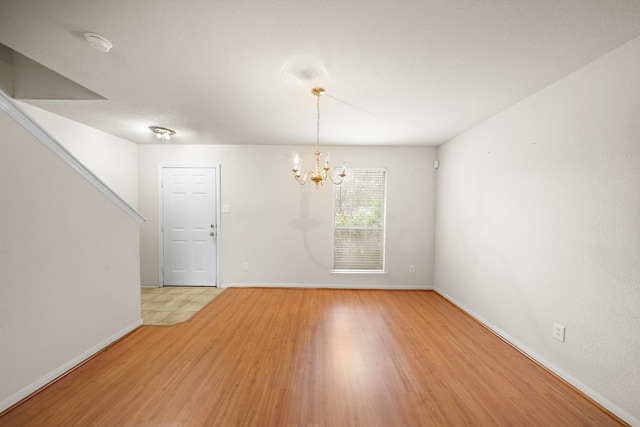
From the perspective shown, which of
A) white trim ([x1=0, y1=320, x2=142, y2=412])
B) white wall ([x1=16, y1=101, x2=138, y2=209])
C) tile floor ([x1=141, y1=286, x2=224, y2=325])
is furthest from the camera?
tile floor ([x1=141, y1=286, x2=224, y2=325])

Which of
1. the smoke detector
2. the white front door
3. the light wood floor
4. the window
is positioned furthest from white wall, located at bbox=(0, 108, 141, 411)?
the window

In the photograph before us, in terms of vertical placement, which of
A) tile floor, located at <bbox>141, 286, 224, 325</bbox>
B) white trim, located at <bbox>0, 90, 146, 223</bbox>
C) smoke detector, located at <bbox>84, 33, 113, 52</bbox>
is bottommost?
tile floor, located at <bbox>141, 286, 224, 325</bbox>

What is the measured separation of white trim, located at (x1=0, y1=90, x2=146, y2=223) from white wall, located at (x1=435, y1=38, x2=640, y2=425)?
400cm

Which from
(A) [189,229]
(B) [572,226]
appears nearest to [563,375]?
(B) [572,226]

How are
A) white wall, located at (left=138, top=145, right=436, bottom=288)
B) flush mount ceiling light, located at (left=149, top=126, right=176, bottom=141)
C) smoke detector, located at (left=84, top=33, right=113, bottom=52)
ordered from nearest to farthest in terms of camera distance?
smoke detector, located at (left=84, top=33, right=113, bottom=52), flush mount ceiling light, located at (left=149, top=126, right=176, bottom=141), white wall, located at (left=138, top=145, right=436, bottom=288)

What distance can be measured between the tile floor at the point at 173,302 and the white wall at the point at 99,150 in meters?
1.61

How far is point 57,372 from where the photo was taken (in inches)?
75.9

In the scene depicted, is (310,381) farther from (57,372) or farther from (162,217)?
(162,217)

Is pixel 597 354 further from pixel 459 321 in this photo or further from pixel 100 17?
pixel 100 17

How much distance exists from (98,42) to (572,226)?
146 inches

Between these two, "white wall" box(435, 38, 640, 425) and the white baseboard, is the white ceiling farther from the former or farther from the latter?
the white baseboard

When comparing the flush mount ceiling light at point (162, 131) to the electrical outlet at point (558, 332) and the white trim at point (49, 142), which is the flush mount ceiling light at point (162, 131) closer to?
the white trim at point (49, 142)

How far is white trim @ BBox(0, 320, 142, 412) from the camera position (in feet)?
5.39

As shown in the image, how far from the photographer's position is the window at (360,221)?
4.29m
